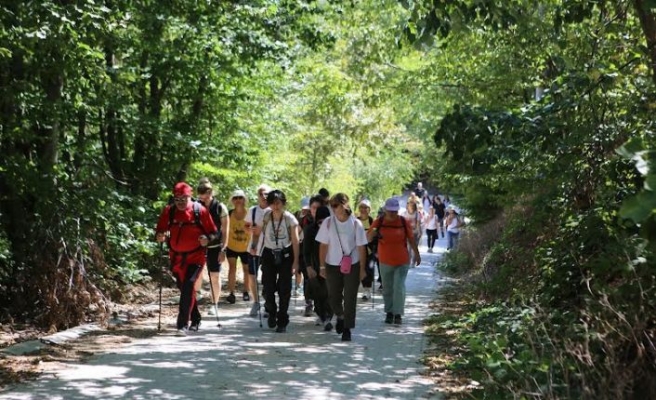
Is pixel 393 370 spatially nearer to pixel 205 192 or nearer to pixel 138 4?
pixel 205 192

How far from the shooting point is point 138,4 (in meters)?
12.4

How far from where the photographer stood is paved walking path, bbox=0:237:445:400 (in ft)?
24.3

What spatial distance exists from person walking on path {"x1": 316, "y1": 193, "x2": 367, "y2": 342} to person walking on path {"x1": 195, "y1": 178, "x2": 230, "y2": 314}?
152 centimetres

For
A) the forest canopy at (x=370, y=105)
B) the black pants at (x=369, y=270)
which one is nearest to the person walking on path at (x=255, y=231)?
the forest canopy at (x=370, y=105)

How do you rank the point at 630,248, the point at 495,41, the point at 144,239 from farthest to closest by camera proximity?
the point at 495,41 → the point at 144,239 → the point at 630,248

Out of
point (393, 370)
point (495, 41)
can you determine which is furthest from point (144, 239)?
point (495, 41)

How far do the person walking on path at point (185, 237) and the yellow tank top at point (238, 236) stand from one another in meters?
3.78

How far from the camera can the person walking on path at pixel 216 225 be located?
39.7ft

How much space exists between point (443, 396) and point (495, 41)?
9788 millimetres

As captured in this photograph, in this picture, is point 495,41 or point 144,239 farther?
point 495,41

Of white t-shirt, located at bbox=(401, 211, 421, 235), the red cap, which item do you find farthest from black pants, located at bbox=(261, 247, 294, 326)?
white t-shirt, located at bbox=(401, 211, 421, 235)

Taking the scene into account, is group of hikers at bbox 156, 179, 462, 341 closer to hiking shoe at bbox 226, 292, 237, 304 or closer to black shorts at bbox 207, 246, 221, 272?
black shorts at bbox 207, 246, 221, 272

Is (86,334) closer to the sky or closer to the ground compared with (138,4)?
closer to the ground

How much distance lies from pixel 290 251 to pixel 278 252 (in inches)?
6.3
